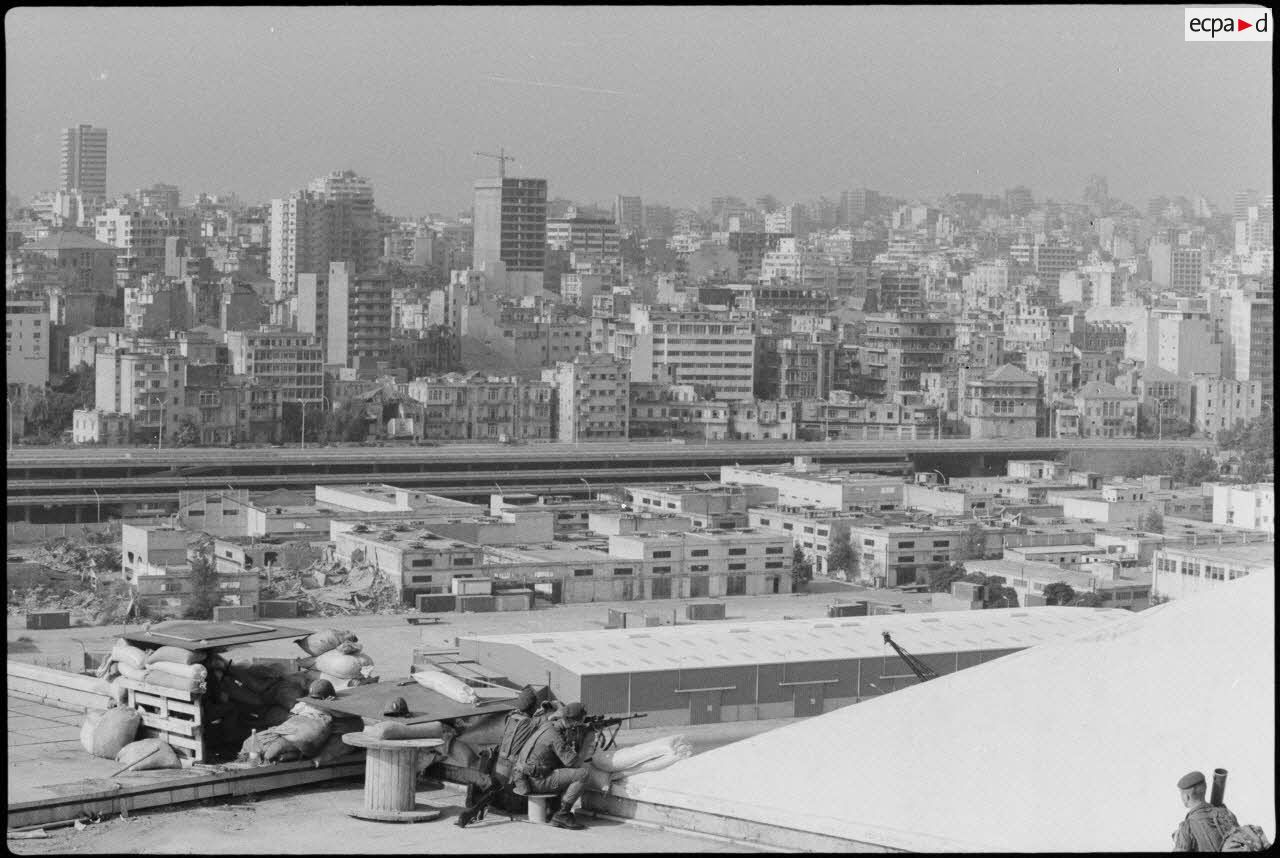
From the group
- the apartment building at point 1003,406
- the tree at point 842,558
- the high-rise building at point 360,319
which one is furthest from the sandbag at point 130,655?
the high-rise building at point 360,319

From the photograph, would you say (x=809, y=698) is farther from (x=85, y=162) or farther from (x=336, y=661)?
(x=85, y=162)

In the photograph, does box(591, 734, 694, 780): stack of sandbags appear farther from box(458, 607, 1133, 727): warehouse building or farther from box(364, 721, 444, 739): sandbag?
box(458, 607, 1133, 727): warehouse building

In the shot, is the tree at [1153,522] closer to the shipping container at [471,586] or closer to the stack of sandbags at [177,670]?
the shipping container at [471,586]

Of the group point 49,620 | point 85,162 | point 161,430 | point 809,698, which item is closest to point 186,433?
point 161,430

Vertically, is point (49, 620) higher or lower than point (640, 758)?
A: lower

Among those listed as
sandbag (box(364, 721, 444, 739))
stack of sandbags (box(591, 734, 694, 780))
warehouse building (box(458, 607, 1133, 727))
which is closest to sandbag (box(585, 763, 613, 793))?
stack of sandbags (box(591, 734, 694, 780))
